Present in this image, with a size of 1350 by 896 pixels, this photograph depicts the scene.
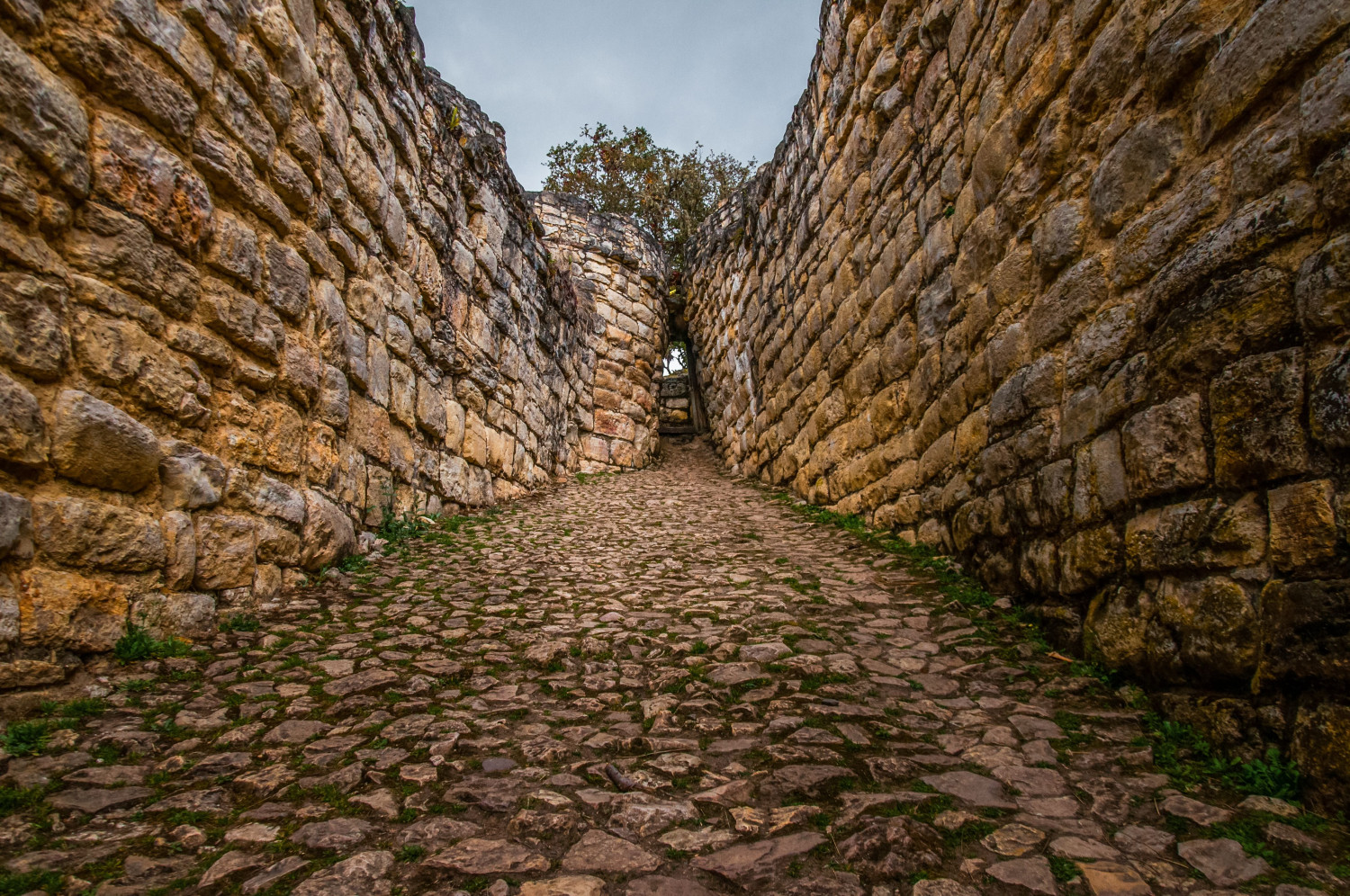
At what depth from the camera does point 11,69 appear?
88.7 inches

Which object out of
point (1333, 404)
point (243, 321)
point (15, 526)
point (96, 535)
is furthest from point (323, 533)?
point (1333, 404)

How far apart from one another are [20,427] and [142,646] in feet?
3.15

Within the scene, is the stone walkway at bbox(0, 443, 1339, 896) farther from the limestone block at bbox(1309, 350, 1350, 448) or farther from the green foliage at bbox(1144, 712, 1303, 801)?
the limestone block at bbox(1309, 350, 1350, 448)

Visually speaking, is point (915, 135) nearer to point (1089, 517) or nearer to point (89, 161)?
point (1089, 517)

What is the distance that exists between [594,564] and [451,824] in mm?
3500

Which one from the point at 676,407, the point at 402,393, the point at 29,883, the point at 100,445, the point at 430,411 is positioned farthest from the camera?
the point at 676,407

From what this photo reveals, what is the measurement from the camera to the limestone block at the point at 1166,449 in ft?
7.65

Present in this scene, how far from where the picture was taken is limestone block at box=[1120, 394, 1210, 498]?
233 centimetres

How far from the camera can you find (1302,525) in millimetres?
1911

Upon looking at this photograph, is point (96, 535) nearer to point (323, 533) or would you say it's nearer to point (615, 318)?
point (323, 533)

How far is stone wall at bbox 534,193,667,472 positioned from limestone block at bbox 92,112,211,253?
7990mm

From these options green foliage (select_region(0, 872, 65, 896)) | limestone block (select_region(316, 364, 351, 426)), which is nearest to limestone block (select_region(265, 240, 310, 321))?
limestone block (select_region(316, 364, 351, 426))

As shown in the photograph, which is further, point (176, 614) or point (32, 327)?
point (176, 614)

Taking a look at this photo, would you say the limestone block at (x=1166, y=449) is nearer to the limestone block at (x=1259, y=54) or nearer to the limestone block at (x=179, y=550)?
the limestone block at (x=1259, y=54)
